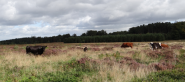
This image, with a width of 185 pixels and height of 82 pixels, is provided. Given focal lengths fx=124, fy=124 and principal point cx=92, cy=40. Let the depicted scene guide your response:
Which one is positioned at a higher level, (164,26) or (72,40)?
(164,26)

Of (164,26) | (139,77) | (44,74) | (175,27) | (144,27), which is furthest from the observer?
(144,27)

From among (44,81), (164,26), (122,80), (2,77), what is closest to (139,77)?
(122,80)

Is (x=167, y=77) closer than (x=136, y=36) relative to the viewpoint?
Yes

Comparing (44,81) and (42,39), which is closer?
(44,81)

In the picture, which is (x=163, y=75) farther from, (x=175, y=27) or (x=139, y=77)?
(x=175, y=27)

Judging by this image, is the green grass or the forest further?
the forest

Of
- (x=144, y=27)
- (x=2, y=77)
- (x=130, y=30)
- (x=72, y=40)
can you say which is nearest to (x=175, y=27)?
(x=144, y=27)

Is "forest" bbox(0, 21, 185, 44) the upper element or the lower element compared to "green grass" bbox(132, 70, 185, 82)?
upper

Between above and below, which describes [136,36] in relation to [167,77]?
above

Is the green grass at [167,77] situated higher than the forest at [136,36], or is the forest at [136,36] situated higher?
the forest at [136,36]

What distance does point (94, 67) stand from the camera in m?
7.46

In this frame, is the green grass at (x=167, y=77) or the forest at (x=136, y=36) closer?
the green grass at (x=167, y=77)

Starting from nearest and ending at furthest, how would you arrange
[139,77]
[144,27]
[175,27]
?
[139,77], [175,27], [144,27]

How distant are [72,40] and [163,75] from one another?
3510 inches
